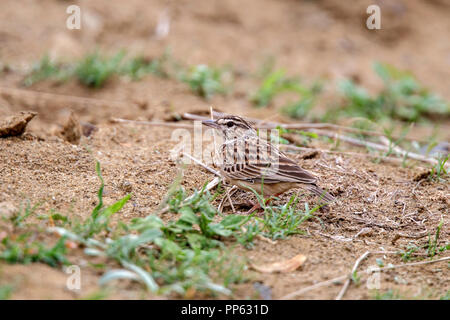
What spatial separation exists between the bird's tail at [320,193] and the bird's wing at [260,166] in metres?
0.08

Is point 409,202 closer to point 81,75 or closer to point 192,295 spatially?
point 192,295

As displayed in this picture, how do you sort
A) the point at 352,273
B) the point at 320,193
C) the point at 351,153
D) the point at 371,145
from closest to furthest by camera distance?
the point at 352,273 → the point at 320,193 → the point at 351,153 → the point at 371,145

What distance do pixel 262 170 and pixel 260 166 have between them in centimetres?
8

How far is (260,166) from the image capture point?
16.7ft

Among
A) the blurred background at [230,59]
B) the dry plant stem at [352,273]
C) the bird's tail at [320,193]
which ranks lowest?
the dry plant stem at [352,273]

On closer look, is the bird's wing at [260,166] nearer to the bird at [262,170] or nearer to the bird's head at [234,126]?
the bird at [262,170]

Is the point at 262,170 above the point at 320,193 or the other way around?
above

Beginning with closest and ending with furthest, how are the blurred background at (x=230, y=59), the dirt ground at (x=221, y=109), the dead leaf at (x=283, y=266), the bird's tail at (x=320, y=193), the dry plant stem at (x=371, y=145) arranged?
1. the dead leaf at (x=283, y=266)
2. the dirt ground at (x=221, y=109)
3. the bird's tail at (x=320, y=193)
4. the dry plant stem at (x=371, y=145)
5. the blurred background at (x=230, y=59)

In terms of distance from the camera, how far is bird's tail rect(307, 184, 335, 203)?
4.81m

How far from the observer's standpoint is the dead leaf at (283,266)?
3.96 metres

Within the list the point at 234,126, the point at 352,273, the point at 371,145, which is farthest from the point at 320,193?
the point at 371,145

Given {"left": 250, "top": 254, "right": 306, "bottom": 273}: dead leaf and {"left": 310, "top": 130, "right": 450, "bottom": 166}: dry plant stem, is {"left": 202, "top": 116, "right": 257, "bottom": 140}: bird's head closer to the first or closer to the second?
{"left": 310, "top": 130, "right": 450, "bottom": 166}: dry plant stem

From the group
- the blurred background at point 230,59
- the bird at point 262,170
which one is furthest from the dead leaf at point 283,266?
the blurred background at point 230,59

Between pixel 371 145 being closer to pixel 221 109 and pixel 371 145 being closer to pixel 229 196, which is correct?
pixel 221 109
